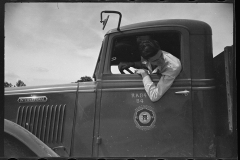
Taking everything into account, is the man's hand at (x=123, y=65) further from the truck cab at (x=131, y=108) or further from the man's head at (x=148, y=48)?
the man's head at (x=148, y=48)

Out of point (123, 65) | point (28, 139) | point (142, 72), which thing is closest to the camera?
point (28, 139)

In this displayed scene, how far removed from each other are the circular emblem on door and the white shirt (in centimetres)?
12

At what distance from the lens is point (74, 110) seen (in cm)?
208

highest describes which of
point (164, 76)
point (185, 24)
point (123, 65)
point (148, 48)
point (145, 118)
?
point (185, 24)

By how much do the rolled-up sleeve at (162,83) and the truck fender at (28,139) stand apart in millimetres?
1094

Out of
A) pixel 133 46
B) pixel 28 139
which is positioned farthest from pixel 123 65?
pixel 28 139

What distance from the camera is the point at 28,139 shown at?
191cm

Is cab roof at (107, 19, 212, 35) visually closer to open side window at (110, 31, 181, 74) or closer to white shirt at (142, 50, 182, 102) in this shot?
open side window at (110, 31, 181, 74)

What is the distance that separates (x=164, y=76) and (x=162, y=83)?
0.24 ft

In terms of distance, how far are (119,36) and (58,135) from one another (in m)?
1.21

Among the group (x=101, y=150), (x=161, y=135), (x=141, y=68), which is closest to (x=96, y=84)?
(x=141, y=68)

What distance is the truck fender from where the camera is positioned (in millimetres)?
1878

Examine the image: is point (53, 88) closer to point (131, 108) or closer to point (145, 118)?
point (131, 108)

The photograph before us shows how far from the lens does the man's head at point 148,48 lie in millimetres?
2018
